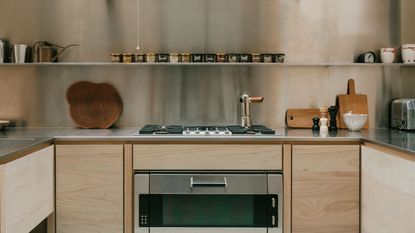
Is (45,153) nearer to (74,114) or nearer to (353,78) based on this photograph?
(74,114)

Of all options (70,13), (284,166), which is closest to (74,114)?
(70,13)

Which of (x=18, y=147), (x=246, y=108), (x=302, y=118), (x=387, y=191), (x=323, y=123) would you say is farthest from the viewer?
(x=302, y=118)

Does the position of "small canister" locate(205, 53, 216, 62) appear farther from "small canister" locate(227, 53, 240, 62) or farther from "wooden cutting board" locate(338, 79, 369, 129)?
"wooden cutting board" locate(338, 79, 369, 129)

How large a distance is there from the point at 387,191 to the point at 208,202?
3.08 ft

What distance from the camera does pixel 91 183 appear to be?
8.24 ft

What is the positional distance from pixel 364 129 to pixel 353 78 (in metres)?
0.37

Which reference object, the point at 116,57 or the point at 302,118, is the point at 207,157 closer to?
the point at 302,118

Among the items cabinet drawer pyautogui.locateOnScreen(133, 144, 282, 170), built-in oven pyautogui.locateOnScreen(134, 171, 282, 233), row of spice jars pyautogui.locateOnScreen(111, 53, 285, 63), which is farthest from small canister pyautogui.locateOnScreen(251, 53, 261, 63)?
built-in oven pyautogui.locateOnScreen(134, 171, 282, 233)

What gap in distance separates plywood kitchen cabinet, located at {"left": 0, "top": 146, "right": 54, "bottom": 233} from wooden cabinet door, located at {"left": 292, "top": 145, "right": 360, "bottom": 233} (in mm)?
1340

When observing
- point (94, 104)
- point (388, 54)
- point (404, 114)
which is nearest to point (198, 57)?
point (94, 104)

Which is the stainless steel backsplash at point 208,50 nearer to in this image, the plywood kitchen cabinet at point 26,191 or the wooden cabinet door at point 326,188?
the wooden cabinet door at point 326,188

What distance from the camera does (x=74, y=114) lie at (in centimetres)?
307

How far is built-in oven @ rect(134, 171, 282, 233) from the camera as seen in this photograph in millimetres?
2492

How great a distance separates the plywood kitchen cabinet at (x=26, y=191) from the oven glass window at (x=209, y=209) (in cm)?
62
